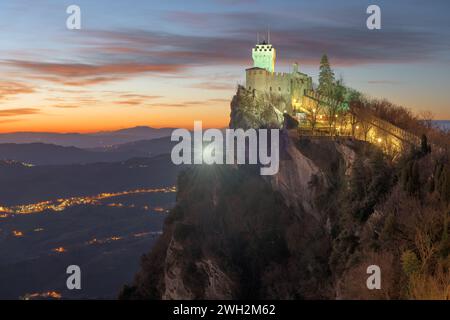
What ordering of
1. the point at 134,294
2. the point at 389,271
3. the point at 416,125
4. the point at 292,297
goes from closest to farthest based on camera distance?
the point at 389,271 < the point at 292,297 < the point at 416,125 < the point at 134,294

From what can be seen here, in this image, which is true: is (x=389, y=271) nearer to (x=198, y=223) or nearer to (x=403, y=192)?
(x=403, y=192)

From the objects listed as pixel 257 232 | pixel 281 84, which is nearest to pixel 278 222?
pixel 257 232

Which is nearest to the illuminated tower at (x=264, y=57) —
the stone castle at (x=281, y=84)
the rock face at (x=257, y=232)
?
the stone castle at (x=281, y=84)

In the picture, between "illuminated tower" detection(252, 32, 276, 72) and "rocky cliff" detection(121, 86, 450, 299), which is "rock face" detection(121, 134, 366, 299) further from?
"illuminated tower" detection(252, 32, 276, 72)

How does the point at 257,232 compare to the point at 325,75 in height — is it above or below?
below

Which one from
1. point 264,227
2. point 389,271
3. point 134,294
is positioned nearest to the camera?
point 389,271

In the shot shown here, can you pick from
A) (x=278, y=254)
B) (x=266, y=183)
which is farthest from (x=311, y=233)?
(x=266, y=183)

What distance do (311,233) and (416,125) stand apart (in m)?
19.2

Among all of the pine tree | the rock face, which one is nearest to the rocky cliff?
the rock face

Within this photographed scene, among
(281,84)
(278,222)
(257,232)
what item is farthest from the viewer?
(281,84)

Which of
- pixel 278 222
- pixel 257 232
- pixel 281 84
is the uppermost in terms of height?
pixel 281 84

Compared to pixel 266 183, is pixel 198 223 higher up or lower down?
lower down

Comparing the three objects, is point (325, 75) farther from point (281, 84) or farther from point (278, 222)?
point (278, 222)

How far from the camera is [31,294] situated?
19412 cm
